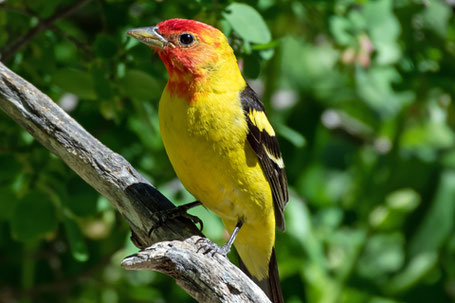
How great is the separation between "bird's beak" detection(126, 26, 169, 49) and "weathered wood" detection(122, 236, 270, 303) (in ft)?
3.56

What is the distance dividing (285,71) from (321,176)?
1164 mm

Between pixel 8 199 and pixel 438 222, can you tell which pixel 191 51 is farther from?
pixel 438 222

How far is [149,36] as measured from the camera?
11.4 feet

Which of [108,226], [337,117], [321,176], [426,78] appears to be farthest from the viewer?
[337,117]

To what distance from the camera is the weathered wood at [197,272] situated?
9.25 ft

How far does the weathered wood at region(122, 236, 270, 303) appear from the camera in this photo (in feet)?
9.25

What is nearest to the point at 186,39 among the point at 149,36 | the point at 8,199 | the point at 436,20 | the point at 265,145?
the point at 149,36

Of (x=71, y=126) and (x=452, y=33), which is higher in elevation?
(x=71, y=126)

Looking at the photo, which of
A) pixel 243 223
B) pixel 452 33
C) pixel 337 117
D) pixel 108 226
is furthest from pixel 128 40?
pixel 337 117

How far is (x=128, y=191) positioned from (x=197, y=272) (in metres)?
0.60

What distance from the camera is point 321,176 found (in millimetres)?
6117

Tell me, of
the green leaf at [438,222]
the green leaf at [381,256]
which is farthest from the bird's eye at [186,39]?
the green leaf at [438,222]

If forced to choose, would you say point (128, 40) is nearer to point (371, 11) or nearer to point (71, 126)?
point (71, 126)

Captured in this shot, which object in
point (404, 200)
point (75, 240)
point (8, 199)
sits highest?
point (8, 199)
